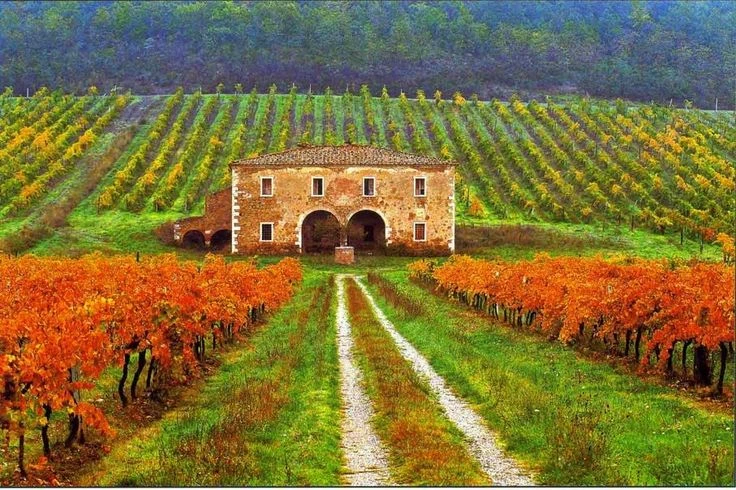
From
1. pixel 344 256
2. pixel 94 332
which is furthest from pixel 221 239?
pixel 94 332

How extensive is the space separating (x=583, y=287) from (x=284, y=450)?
8.93 metres

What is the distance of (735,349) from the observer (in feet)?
53.0

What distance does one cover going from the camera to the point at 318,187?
5072 cm

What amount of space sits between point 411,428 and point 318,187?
40233mm

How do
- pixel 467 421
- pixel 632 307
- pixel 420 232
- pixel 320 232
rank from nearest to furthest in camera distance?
pixel 467 421
pixel 632 307
pixel 420 232
pixel 320 232

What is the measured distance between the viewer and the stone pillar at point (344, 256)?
46031mm

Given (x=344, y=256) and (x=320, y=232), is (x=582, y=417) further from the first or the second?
(x=320, y=232)

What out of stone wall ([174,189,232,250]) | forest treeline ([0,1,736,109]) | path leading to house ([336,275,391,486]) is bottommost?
path leading to house ([336,275,391,486])

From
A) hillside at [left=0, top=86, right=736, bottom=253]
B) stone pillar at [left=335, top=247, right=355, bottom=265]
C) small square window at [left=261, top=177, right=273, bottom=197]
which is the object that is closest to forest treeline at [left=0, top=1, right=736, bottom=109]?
hillside at [left=0, top=86, right=736, bottom=253]

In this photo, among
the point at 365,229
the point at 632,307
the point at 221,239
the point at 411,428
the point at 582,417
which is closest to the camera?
the point at 411,428

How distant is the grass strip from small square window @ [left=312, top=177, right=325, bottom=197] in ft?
A: 107

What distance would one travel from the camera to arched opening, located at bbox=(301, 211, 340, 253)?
5147 cm

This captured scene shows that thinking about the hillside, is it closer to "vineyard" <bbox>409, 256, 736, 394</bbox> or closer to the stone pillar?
the stone pillar

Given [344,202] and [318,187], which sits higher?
[318,187]
